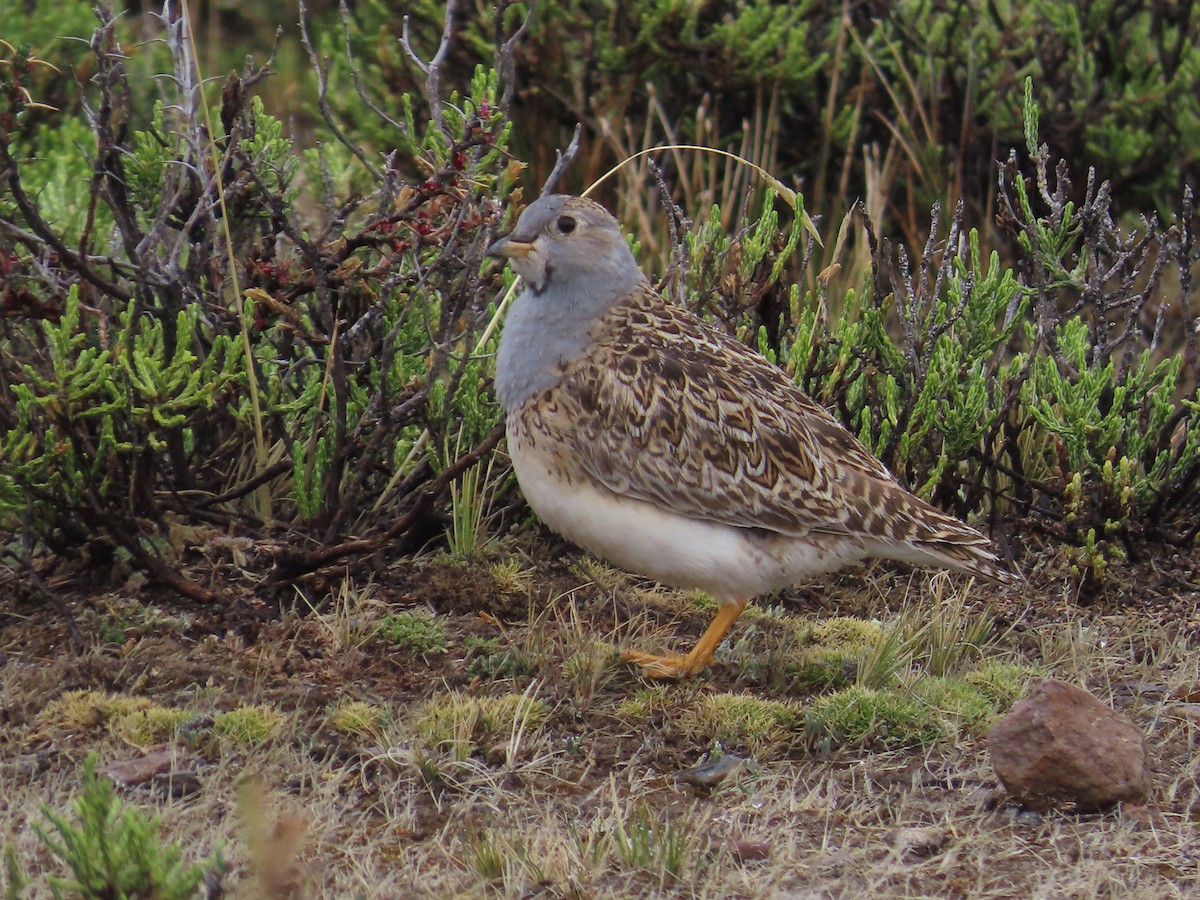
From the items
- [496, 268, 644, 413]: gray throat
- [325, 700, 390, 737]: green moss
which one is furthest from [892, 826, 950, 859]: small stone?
[496, 268, 644, 413]: gray throat

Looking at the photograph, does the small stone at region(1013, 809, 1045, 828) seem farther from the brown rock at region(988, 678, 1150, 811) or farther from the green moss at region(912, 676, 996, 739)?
the green moss at region(912, 676, 996, 739)

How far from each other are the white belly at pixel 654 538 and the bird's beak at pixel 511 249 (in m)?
0.55

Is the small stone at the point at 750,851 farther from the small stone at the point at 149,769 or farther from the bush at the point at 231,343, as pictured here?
the bush at the point at 231,343

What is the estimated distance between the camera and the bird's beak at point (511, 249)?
4637 mm

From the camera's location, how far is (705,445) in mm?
4547

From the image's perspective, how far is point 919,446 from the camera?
5.54 meters

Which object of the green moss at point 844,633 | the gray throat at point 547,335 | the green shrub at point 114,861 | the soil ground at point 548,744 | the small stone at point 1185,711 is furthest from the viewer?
the green moss at point 844,633

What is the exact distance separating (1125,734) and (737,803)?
987 mm

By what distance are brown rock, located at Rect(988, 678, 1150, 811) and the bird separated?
2.87 feet

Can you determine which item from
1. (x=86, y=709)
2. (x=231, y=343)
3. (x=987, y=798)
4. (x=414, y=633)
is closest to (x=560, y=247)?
(x=231, y=343)

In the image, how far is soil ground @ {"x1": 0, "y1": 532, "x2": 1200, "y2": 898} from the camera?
3.56m

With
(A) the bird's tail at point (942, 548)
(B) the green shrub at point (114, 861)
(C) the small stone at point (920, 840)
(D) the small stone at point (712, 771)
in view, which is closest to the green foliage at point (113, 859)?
(B) the green shrub at point (114, 861)

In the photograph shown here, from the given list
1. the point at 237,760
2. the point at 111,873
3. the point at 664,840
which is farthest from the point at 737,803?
the point at 111,873

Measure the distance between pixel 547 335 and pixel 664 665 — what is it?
41.1 inches
